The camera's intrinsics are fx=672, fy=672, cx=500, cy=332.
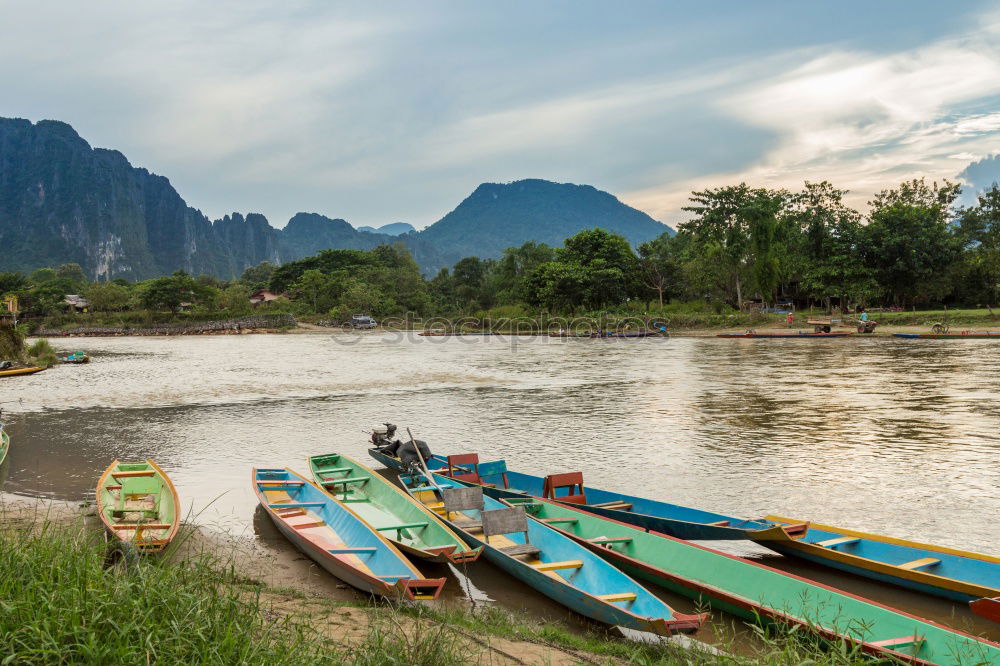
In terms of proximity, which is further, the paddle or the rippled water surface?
the rippled water surface

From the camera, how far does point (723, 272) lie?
56.3 m

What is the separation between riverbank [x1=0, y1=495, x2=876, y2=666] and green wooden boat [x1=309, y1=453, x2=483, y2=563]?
2.55ft

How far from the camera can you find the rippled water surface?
34.2ft

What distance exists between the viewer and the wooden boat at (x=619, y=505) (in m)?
7.40

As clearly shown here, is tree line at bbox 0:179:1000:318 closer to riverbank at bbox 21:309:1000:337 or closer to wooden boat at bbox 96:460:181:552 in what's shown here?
riverbank at bbox 21:309:1000:337

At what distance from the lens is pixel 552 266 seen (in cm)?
6334

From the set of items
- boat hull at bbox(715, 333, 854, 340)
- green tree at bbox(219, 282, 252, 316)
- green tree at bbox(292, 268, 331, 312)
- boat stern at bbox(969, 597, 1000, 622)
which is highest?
green tree at bbox(292, 268, 331, 312)

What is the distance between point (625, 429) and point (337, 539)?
947 centimetres

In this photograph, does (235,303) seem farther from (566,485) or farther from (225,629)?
(225,629)

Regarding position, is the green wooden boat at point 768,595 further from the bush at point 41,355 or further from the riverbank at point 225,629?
the bush at point 41,355

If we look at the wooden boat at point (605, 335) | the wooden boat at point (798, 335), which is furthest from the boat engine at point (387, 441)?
the wooden boat at point (605, 335)

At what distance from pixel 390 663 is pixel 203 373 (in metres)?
30.9

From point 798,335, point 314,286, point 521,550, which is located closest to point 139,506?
point 521,550

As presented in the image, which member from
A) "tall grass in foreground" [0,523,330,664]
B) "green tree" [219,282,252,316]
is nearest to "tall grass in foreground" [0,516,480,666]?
"tall grass in foreground" [0,523,330,664]
